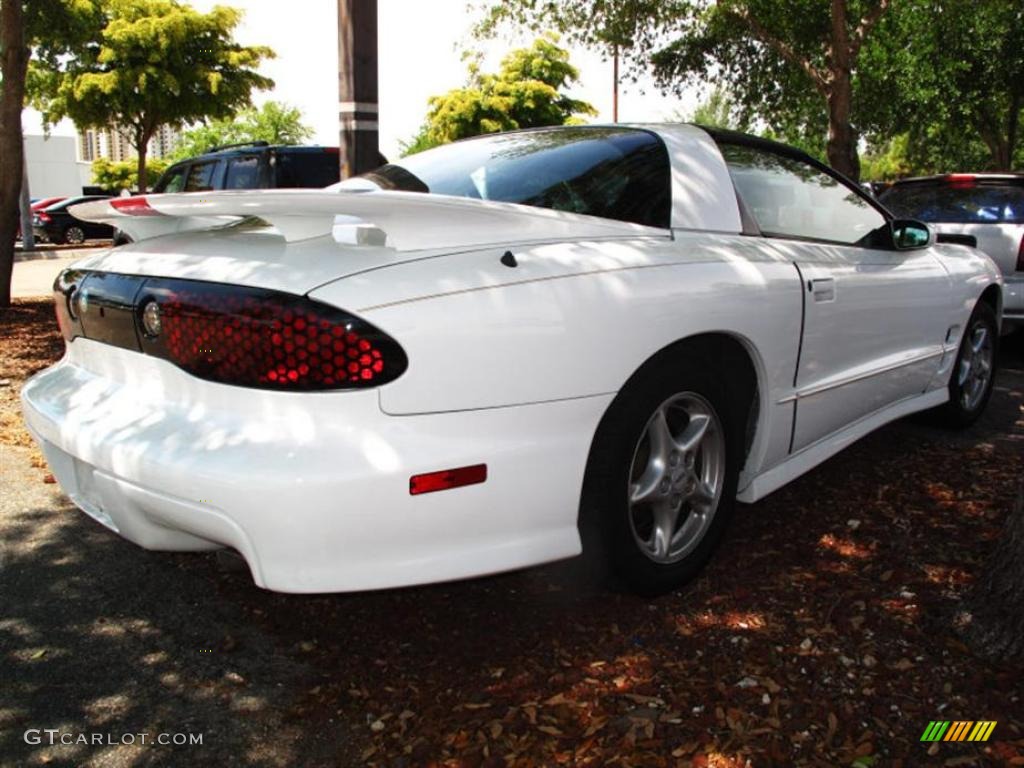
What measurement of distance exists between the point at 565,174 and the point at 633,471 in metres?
1.09

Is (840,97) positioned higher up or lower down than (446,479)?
higher up

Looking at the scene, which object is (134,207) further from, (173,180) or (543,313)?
(173,180)

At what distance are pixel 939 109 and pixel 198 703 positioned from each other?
82.4 feet

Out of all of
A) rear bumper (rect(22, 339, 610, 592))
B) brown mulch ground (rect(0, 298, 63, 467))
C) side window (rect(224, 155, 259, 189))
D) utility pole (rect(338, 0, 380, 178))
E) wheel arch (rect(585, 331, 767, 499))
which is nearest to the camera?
rear bumper (rect(22, 339, 610, 592))

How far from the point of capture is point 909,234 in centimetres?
399

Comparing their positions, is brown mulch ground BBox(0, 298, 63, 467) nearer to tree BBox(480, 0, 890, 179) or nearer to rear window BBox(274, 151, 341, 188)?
rear window BBox(274, 151, 341, 188)

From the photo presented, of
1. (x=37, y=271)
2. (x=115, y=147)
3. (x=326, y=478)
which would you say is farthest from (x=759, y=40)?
(x=115, y=147)

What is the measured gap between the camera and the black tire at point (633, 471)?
8.32 feet

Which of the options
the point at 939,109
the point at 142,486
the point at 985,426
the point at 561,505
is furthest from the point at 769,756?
the point at 939,109

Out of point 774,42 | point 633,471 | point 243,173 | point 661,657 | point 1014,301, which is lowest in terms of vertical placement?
point 661,657

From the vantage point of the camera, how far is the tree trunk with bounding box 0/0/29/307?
8.73 metres

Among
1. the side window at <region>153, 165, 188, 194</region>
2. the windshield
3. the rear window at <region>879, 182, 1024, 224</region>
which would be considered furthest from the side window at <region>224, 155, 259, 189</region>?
the windshield

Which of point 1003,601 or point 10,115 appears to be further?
point 10,115

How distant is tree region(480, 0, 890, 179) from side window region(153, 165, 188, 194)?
19.2 ft
